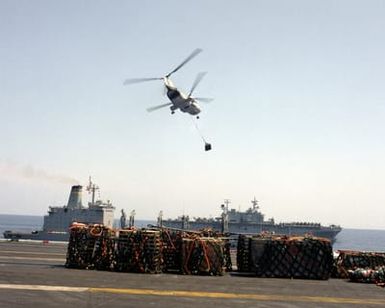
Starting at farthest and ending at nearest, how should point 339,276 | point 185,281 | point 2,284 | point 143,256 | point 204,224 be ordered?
point 204,224 → point 339,276 → point 143,256 → point 185,281 → point 2,284

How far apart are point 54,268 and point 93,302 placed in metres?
10.2

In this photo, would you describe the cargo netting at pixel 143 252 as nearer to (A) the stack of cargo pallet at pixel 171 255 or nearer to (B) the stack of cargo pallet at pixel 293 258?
(A) the stack of cargo pallet at pixel 171 255

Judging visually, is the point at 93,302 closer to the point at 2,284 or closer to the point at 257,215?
the point at 2,284

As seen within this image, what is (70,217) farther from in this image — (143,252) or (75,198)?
(143,252)

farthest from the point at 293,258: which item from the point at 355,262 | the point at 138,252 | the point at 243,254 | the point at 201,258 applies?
the point at 138,252

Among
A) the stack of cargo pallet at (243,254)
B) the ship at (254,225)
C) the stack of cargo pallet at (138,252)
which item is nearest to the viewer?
the stack of cargo pallet at (138,252)

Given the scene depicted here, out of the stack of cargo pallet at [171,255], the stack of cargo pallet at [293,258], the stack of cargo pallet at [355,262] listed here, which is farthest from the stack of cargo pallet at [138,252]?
the stack of cargo pallet at [355,262]

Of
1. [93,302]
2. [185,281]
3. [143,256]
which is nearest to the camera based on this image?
[93,302]

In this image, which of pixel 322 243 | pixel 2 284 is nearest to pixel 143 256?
pixel 2 284

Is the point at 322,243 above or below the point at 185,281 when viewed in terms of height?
above

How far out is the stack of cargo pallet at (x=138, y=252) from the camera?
75.5 ft

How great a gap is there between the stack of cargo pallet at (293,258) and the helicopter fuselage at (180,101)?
15.8m

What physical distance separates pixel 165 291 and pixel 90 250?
8378mm

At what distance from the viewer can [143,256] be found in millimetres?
23203
